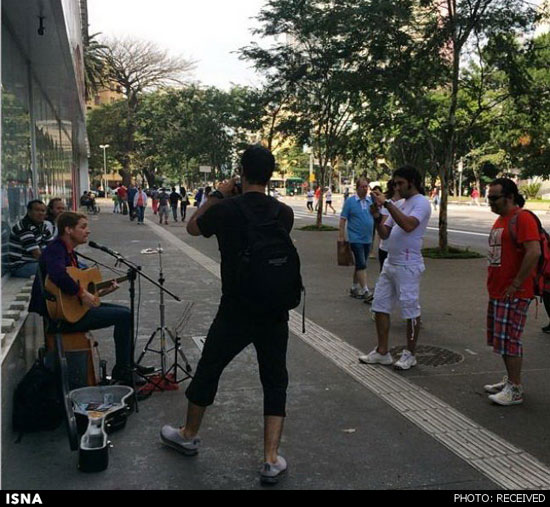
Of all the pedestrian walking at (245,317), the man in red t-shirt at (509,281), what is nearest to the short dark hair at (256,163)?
the pedestrian walking at (245,317)

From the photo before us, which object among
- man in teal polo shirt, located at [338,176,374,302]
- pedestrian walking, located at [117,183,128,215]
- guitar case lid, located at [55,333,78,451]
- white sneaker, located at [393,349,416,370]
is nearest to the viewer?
guitar case lid, located at [55,333,78,451]

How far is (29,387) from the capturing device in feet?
12.6

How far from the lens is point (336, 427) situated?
159 inches

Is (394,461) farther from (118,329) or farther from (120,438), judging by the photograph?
(118,329)

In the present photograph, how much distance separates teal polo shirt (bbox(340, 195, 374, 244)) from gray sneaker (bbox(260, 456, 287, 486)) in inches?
216

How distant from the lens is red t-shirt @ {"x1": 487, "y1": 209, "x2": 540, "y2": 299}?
14.1 ft

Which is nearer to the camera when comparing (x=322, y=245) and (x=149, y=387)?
(x=149, y=387)

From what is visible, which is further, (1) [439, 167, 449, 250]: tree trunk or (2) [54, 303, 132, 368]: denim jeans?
(1) [439, 167, 449, 250]: tree trunk

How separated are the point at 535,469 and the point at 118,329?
118 inches

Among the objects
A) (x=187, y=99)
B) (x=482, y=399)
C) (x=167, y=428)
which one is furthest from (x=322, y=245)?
(x=187, y=99)

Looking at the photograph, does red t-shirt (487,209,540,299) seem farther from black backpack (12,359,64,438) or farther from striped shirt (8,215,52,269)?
striped shirt (8,215,52,269)

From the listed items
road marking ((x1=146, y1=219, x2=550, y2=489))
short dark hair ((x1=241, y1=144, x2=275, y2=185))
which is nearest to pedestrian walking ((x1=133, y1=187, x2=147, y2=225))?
road marking ((x1=146, y1=219, x2=550, y2=489))

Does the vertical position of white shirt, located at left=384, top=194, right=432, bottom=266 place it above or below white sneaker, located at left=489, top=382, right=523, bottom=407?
above

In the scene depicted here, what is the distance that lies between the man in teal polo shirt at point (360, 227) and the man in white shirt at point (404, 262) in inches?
122
